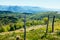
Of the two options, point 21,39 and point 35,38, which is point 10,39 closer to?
point 21,39

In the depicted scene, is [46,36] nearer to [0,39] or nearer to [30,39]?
[30,39]

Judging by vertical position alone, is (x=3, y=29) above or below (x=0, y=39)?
below

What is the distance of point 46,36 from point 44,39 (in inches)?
75.7

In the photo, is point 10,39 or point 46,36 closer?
point 10,39

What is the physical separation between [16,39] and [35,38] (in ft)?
10.8

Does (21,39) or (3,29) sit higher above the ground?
(21,39)

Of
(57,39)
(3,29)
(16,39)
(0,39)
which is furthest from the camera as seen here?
(3,29)

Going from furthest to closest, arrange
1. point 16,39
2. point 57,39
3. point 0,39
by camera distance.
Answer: point 0,39 < point 57,39 < point 16,39

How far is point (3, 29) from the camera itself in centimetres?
8900

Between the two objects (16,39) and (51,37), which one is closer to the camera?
(16,39)

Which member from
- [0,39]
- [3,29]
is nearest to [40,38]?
[0,39]

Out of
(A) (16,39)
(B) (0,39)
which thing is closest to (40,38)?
(A) (16,39)

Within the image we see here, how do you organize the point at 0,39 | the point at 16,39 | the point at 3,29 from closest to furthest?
the point at 16,39, the point at 0,39, the point at 3,29

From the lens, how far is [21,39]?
2484 cm
